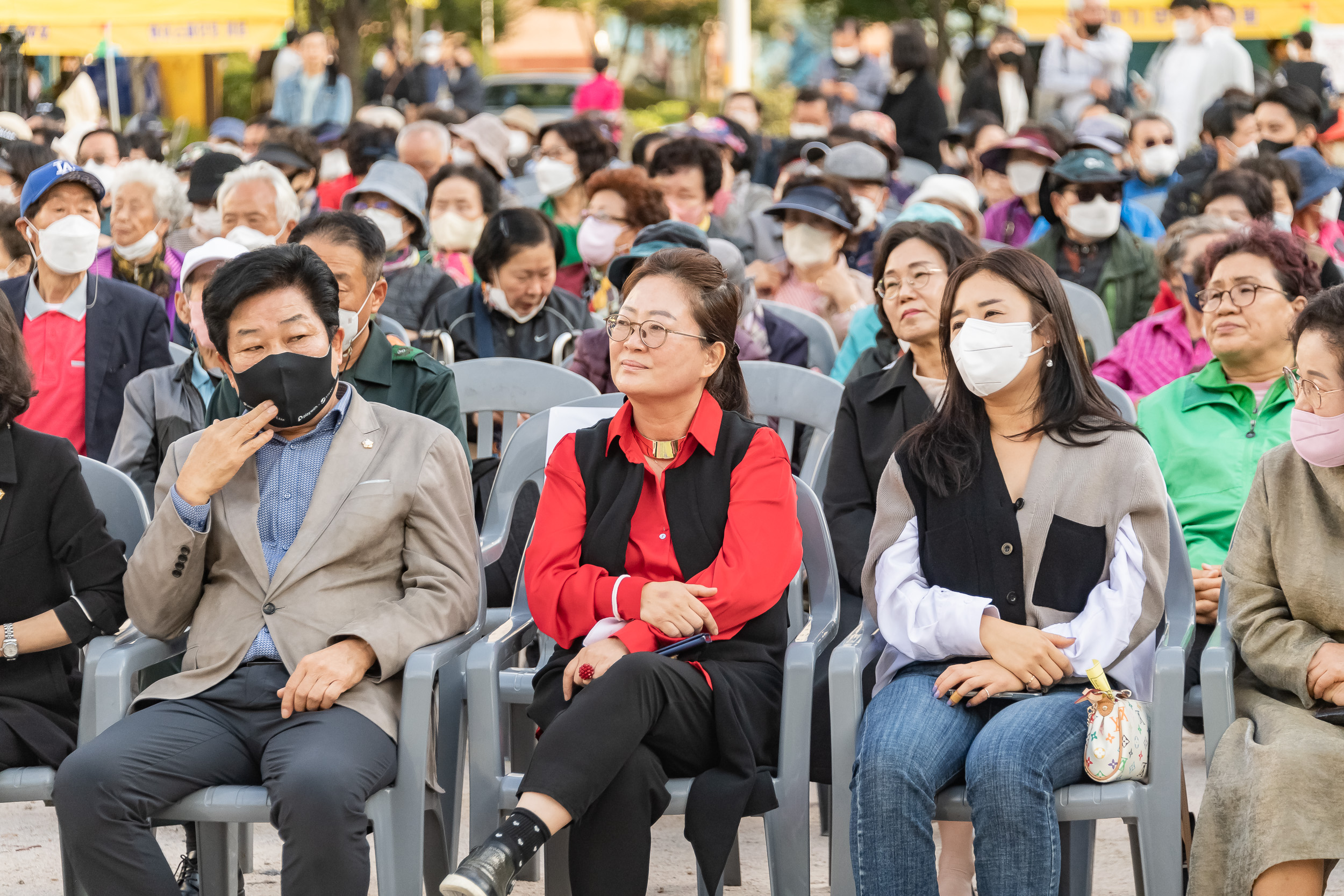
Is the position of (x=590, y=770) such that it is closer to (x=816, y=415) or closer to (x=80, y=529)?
(x=80, y=529)

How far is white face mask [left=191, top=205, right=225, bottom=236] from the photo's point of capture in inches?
299

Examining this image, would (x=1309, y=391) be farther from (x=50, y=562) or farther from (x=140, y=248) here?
(x=140, y=248)

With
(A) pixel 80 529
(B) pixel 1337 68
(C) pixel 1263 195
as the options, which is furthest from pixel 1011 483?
(B) pixel 1337 68

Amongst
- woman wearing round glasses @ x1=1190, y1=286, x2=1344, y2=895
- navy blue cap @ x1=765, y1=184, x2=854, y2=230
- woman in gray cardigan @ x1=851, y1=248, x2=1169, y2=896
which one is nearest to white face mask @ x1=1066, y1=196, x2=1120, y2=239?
navy blue cap @ x1=765, y1=184, x2=854, y2=230

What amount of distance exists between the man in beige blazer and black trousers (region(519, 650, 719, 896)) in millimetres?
413

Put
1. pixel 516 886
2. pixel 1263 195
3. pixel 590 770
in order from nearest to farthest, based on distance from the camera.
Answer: pixel 590 770 < pixel 516 886 < pixel 1263 195

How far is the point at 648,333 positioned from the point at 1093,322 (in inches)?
119

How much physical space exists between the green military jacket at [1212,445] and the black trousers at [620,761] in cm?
156

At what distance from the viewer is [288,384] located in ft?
10.6

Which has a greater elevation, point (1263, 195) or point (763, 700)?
point (1263, 195)

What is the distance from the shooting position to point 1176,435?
398 centimetres

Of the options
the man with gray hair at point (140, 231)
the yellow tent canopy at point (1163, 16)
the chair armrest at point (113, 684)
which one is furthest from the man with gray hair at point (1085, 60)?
the chair armrest at point (113, 684)

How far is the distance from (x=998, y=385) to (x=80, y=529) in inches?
82.9

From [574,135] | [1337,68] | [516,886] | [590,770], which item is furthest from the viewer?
[1337,68]
